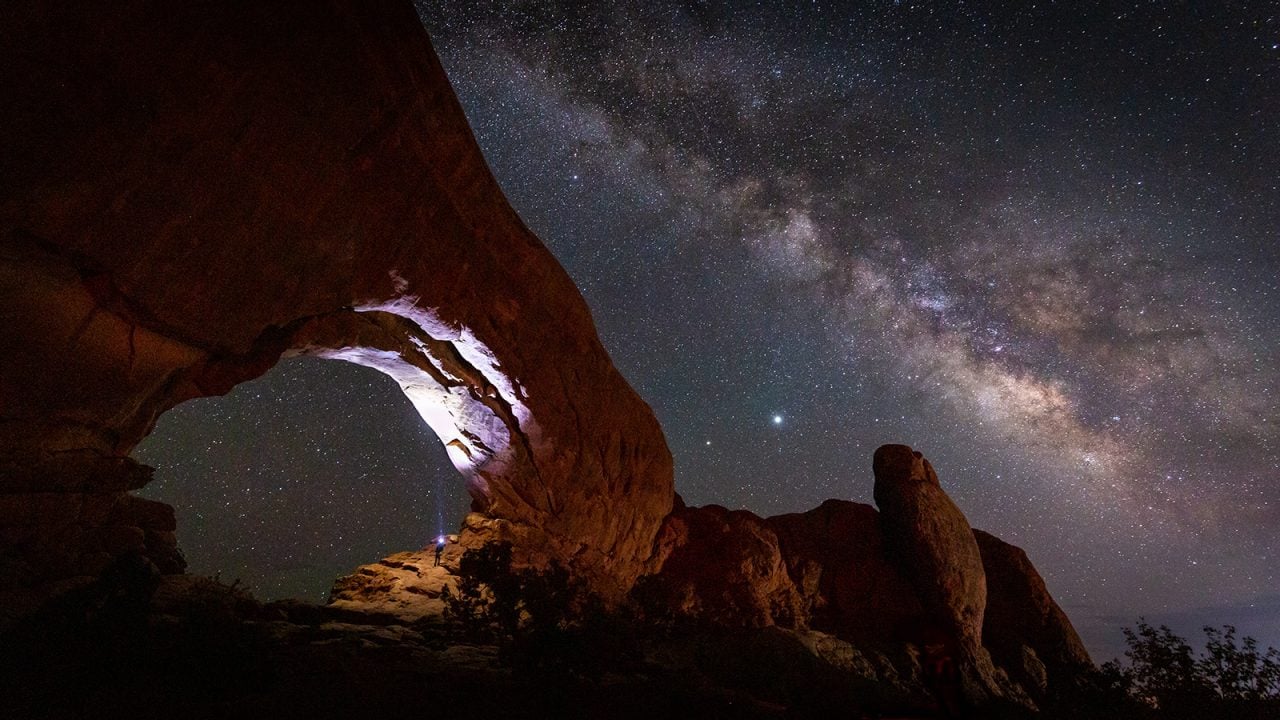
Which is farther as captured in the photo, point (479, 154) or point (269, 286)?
point (479, 154)

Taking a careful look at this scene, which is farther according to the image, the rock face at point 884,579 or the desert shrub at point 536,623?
the rock face at point 884,579

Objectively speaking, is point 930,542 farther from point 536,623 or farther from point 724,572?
point 536,623

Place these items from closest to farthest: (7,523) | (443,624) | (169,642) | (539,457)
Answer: (169,642), (7,523), (443,624), (539,457)

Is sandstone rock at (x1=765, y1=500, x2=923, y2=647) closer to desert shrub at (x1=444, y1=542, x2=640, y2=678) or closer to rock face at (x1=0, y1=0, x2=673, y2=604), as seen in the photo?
desert shrub at (x1=444, y1=542, x2=640, y2=678)

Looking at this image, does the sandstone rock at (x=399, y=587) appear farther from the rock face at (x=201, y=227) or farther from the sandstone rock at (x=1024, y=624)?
the sandstone rock at (x=1024, y=624)

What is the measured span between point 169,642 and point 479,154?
11352 mm

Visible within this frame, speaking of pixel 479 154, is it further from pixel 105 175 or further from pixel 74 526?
pixel 74 526

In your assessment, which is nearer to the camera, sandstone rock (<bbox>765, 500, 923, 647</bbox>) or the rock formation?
the rock formation

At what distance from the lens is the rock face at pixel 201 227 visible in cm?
825

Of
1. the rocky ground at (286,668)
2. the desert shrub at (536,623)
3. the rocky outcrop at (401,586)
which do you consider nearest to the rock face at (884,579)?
the rocky outcrop at (401,586)

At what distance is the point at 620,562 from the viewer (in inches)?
808

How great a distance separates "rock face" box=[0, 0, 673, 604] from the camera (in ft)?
27.1

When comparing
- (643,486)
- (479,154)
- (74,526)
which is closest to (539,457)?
(643,486)

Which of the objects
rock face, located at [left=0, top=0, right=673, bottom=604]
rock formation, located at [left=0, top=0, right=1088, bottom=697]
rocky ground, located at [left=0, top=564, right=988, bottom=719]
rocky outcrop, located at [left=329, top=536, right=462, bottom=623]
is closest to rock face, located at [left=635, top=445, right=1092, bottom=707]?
rock formation, located at [left=0, top=0, right=1088, bottom=697]
